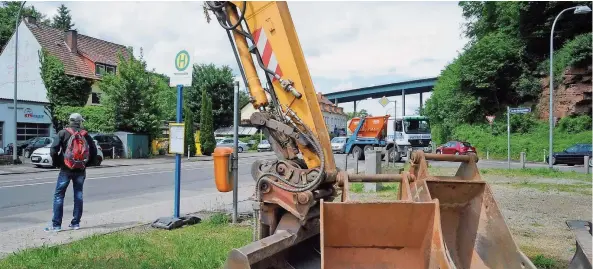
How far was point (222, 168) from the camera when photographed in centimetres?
639

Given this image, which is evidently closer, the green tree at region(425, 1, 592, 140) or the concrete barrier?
the concrete barrier

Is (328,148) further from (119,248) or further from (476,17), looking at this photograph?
(476,17)

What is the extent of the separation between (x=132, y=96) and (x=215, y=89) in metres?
21.0

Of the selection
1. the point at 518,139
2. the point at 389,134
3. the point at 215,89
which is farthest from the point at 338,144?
the point at 215,89

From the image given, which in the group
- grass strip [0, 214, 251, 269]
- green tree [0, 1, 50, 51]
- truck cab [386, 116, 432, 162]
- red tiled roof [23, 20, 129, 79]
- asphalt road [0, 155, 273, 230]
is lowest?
asphalt road [0, 155, 273, 230]

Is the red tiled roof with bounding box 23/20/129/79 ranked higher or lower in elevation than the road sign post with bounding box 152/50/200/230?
higher

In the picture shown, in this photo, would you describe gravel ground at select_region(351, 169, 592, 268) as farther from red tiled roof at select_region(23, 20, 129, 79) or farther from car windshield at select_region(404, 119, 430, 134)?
red tiled roof at select_region(23, 20, 129, 79)

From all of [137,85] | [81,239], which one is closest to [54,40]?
[137,85]

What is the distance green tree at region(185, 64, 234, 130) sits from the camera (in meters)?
49.8

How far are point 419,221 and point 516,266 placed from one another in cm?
104

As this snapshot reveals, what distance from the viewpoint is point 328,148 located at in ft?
16.1

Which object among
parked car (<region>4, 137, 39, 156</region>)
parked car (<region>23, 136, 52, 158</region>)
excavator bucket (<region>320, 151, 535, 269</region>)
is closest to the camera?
excavator bucket (<region>320, 151, 535, 269</region>)

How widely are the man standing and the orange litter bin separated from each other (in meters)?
2.14

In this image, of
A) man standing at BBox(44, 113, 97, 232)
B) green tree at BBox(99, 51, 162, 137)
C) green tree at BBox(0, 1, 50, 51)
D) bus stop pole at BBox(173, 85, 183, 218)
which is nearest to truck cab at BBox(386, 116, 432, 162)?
green tree at BBox(99, 51, 162, 137)
